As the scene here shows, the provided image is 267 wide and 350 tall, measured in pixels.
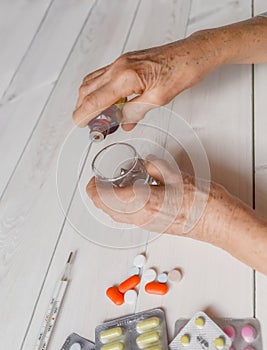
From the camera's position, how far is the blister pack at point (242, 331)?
27.4 inches

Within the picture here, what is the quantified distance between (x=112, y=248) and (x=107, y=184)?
114 mm

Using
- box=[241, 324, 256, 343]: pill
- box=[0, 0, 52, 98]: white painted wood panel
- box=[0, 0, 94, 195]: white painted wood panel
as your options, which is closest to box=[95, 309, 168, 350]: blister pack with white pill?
box=[241, 324, 256, 343]: pill

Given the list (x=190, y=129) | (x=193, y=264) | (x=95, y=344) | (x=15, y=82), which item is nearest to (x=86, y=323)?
(x=95, y=344)

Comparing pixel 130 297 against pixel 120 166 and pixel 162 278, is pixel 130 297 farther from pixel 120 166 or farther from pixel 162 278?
pixel 120 166

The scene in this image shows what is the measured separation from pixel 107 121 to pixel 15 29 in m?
0.75

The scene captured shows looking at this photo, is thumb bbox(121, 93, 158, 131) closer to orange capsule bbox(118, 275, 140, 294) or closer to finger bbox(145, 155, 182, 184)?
finger bbox(145, 155, 182, 184)

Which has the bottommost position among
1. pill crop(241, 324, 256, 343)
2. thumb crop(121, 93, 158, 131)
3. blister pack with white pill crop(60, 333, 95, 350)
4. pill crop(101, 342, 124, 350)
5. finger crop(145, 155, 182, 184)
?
pill crop(101, 342, 124, 350)

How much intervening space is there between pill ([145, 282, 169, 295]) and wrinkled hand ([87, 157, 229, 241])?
0.08 meters

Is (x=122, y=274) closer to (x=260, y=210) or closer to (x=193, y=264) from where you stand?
(x=193, y=264)

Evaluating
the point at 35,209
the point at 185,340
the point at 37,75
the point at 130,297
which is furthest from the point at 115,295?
the point at 37,75

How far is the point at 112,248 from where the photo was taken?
2.82ft

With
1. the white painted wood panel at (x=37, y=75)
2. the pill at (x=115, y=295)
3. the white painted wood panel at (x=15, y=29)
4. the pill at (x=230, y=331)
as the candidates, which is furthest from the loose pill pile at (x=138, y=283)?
the white painted wood panel at (x=15, y=29)

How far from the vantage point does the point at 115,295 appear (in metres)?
0.79

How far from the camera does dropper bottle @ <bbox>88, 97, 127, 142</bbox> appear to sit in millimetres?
Answer: 798
